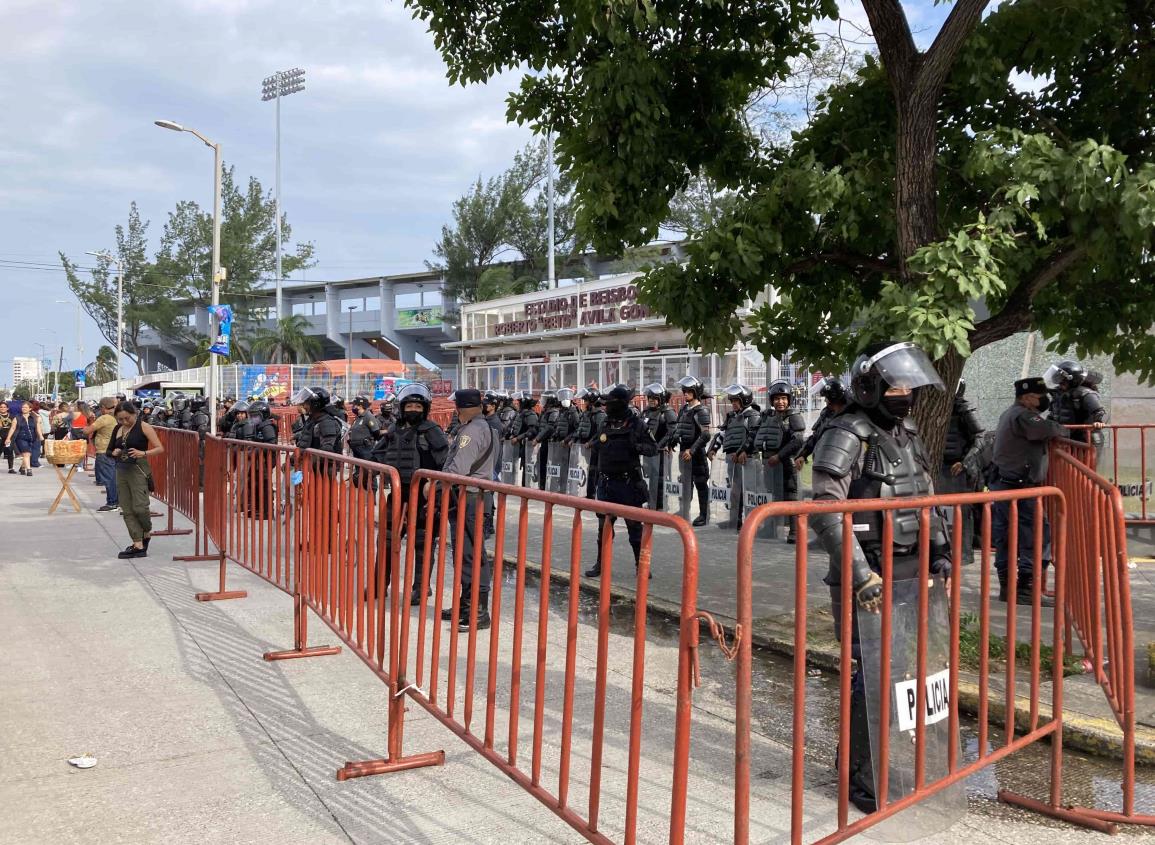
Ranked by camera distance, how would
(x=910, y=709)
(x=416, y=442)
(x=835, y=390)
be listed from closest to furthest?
1. (x=910, y=709)
2. (x=416, y=442)
3. (x=835, y=390)

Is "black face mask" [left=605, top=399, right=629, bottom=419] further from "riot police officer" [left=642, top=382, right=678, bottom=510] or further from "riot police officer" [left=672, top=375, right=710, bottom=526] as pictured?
"riot police officer" [left=642, top=382, right=678, bottom=510]

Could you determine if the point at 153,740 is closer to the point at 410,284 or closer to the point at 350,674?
the point at 350,674

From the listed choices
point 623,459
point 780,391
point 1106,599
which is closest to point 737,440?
point 780,391

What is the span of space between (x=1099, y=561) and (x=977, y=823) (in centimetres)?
124

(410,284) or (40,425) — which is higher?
(410,284)

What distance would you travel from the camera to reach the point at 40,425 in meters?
24.7

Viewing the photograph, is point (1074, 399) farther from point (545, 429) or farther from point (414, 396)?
point (545, 429)

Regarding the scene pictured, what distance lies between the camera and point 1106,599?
389 cm

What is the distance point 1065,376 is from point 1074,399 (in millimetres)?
289

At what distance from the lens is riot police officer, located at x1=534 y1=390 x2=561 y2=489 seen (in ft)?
48.1

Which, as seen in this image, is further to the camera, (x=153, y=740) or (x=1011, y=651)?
(x=153, y=740)

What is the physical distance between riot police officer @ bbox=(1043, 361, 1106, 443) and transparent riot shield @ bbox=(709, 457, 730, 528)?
13.0 feet

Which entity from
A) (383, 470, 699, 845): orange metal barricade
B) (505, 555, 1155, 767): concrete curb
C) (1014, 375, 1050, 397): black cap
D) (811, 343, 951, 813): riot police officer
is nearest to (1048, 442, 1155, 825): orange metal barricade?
(505, 555, 1155, 767): concrete curb

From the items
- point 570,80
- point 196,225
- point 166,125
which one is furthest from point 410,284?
point 570,80
